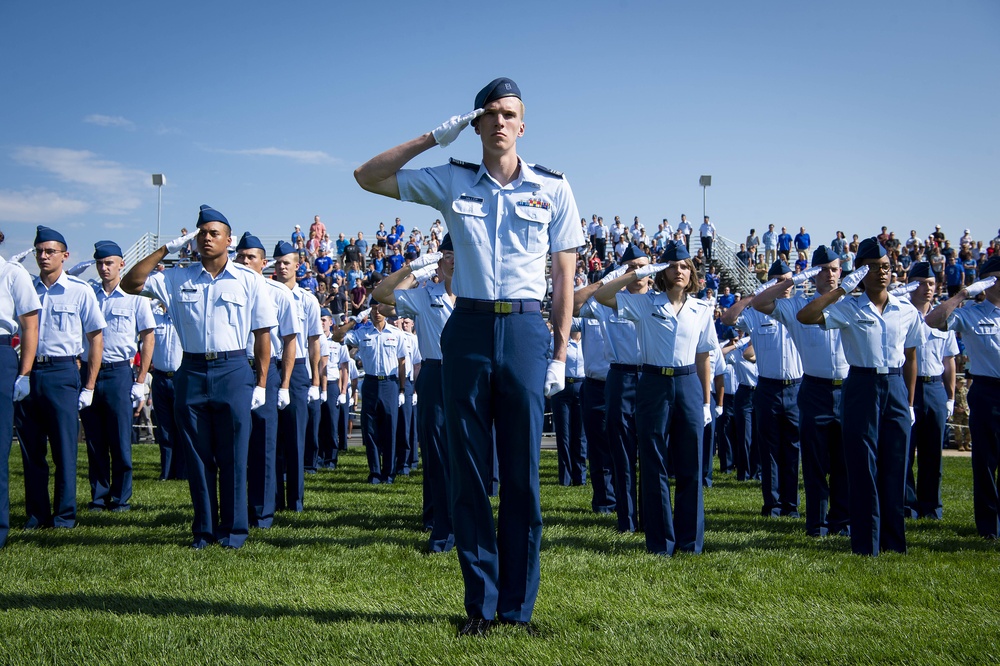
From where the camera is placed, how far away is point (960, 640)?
4324mm

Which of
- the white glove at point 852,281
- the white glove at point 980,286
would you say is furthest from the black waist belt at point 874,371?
the white glove at point 980,286

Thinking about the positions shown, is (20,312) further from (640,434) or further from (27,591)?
(640,434)

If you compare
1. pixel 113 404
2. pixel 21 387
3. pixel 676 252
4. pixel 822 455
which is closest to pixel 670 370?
pixel 676 252

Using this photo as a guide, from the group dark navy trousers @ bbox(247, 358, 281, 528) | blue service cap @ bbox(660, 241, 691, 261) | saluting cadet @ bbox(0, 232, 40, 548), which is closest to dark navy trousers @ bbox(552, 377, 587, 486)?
dark navy trousers @ bbox(247, 358, 281, 528)

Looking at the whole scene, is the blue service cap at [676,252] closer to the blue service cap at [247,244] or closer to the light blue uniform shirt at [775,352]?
the light blue uniform shirt at [775,352]

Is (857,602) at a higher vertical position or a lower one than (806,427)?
lower

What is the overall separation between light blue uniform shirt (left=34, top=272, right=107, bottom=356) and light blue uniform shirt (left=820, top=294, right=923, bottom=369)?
20.9ft

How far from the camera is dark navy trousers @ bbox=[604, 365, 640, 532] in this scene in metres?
8.37

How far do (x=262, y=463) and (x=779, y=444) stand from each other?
528cm

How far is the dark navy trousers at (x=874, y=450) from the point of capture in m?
6.68

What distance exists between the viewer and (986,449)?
7.80m

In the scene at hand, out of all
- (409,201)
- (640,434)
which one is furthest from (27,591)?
(640,434)

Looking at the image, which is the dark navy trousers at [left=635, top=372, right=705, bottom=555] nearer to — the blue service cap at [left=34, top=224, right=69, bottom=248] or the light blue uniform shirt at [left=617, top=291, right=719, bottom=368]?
the light blue uniform shirt at [left=617, top=291, right=719, bottom=368]

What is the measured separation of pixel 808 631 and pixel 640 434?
2.65m
